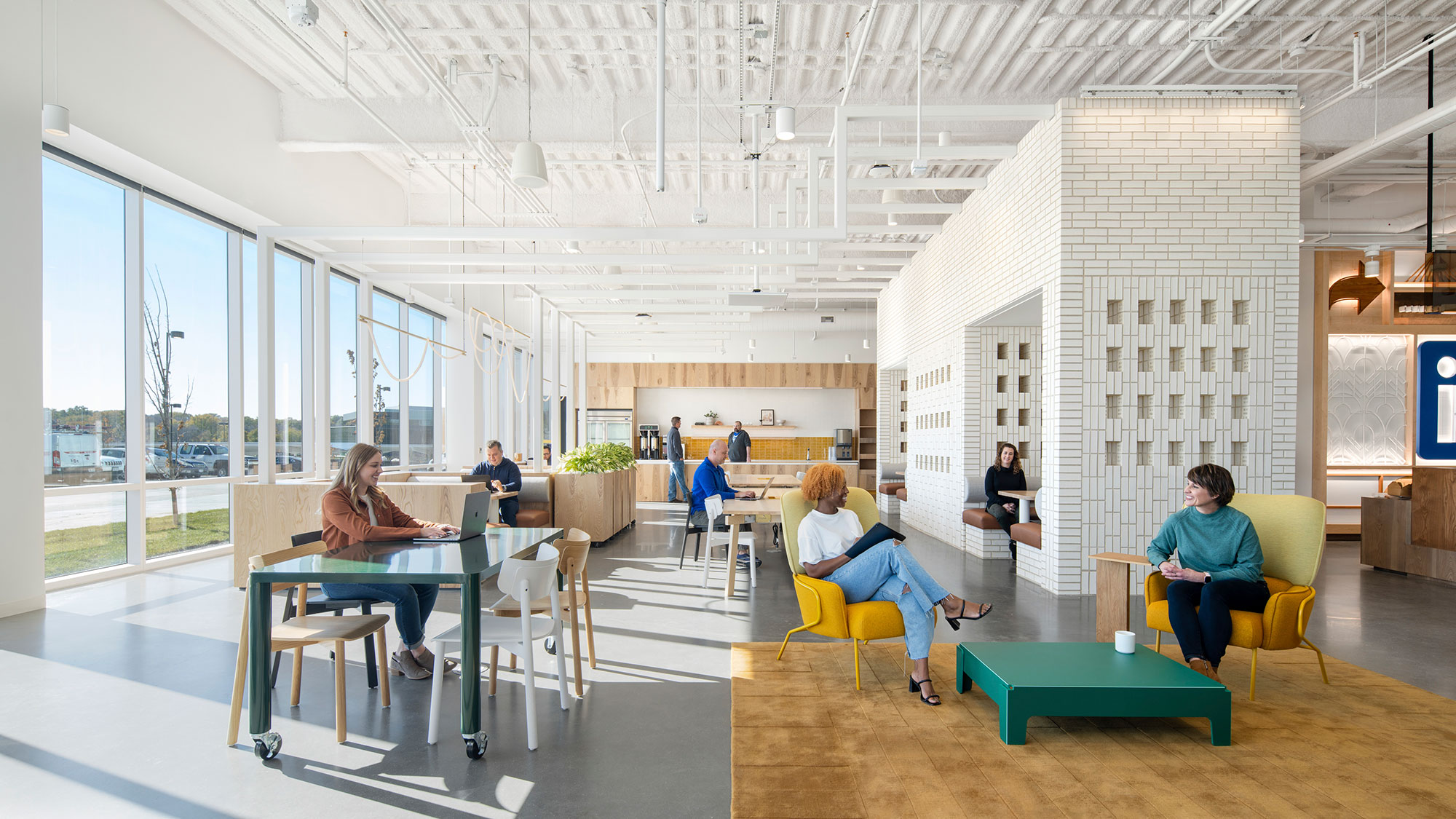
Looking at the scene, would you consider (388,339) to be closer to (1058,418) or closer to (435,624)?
(435,624)

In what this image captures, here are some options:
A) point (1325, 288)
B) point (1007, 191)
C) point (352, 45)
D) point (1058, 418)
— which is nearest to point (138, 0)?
point (352, 45)

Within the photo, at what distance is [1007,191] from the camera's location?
7906mm

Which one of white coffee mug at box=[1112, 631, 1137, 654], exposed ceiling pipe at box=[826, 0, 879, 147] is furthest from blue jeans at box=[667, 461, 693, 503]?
white coffee mug at box=[1112, 631, 1137, 654]

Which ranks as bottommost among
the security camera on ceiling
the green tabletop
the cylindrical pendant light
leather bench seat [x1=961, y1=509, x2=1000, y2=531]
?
leather bench seat [x1=961, y1=509, x2=1000, y2=531]

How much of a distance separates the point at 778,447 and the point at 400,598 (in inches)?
581

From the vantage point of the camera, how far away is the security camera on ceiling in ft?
16.2

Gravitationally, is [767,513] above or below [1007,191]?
below

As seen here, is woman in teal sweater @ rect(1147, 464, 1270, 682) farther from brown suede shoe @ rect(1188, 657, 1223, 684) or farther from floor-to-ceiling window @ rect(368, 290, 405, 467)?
floor-to-ceiling window @ rect(368, 290, 405, 467)

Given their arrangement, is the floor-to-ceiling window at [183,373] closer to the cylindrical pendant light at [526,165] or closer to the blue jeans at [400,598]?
the cylindrical pendant light at [526,165]

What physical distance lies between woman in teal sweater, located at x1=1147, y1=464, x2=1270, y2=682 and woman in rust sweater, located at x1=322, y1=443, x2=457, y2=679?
396cm

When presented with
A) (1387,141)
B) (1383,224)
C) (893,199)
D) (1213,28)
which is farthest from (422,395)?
(1383,224)

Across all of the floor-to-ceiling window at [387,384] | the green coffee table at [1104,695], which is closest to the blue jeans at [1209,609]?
the green coffee table at [1104,695]

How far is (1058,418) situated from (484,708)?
16.4ft

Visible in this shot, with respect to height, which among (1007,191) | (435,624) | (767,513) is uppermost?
(1007,191)
